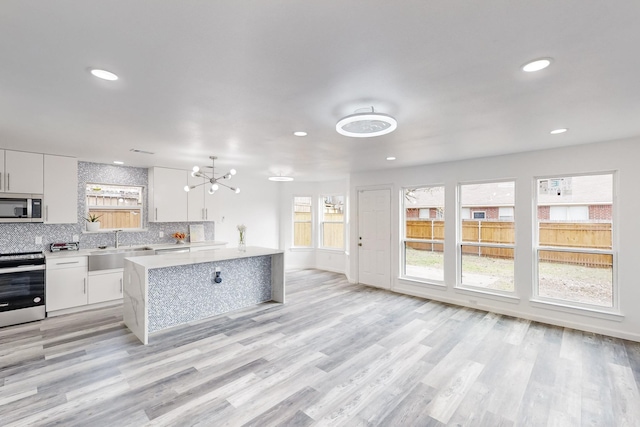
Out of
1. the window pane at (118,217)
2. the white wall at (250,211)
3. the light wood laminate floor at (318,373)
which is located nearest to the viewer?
the light wood laminate floor at (318,373)

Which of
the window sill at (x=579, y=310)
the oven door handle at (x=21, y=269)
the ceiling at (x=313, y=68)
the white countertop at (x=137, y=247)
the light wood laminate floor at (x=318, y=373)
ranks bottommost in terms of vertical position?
the light wood laminate floor at (x=318, y=373)

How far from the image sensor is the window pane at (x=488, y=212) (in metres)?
4.66

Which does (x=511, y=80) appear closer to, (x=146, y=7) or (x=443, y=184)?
(x=146, y=7)

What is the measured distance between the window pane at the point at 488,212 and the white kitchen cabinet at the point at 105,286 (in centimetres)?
592

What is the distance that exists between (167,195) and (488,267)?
5985mm

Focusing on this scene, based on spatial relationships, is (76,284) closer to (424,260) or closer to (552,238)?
(424,260)

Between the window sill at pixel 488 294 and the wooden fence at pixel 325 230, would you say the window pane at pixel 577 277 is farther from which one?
the wooden fence at pixel 325 230

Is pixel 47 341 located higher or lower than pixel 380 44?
lower

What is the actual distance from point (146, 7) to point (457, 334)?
4317mm

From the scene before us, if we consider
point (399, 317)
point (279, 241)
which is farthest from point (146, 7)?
point (279, 241)

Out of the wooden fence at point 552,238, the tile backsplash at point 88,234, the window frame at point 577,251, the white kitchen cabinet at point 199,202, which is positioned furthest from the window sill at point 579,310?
the tile backsplash at point 88,234

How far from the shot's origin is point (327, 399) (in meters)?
2.46

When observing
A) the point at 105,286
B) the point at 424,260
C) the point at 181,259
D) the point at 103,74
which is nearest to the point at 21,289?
the point at 105,286

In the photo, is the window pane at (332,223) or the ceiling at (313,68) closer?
the ceiling at (313,68)
